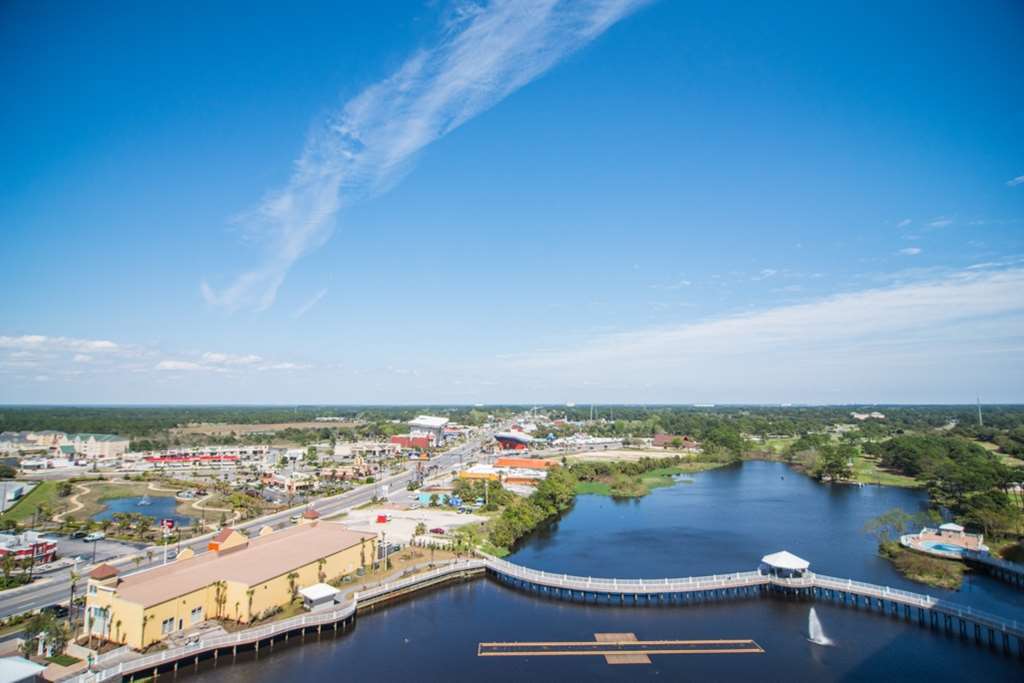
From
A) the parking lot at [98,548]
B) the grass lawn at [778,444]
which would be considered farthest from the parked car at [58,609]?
the grass lawn at [778,444]

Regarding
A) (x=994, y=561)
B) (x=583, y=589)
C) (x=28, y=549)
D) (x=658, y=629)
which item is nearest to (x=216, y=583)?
(x=583, y=589)

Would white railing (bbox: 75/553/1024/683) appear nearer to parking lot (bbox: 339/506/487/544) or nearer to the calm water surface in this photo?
the calm water surface

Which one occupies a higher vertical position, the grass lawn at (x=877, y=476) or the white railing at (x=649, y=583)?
the grass lawn at (x=877, y=476)

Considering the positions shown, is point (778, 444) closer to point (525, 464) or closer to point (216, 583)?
point (525, 464)

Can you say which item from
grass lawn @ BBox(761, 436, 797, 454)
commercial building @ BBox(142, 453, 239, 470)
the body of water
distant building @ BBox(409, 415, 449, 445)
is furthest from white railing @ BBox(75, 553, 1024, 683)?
distant building @ BBox(409, 415, 449, 445)

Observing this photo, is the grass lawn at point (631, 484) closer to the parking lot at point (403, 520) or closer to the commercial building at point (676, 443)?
the parking lot at point (403, 520)

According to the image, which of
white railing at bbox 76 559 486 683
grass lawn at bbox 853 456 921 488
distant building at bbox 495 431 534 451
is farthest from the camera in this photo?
distant building at bbox 495 431 534 451
